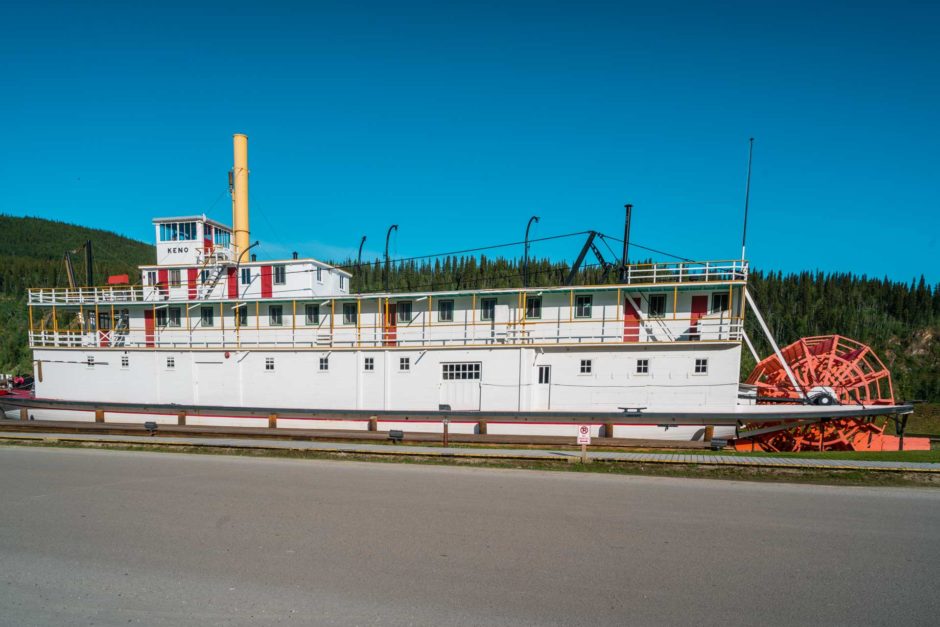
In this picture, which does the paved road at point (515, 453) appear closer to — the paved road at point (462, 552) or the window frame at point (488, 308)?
the paved road at point (462, 552)

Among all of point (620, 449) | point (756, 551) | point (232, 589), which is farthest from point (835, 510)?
point (232, 589)

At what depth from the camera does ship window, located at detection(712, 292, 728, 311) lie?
1938 cm

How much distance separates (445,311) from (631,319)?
778 cm

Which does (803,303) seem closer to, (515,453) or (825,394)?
(825,394)

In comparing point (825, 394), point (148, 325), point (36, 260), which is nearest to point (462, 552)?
point (825, 394)

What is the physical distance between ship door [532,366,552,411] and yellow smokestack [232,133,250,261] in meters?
17.2

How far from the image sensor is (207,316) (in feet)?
79.0

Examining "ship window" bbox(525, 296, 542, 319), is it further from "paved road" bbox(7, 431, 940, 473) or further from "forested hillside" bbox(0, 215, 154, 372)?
"forested hillside" bbox(0, 215, 154, 372)

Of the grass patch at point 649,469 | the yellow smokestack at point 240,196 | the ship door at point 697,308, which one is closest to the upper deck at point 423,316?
the ship door at point 697,308

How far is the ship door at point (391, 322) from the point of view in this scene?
21.8 m

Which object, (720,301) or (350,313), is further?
(350,313)

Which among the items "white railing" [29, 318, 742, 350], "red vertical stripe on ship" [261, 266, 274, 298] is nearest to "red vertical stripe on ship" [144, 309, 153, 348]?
"white railing" [29, 318, 742, 350]

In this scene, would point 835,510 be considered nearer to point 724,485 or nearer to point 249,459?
point 724,485

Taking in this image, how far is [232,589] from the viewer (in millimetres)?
6301
